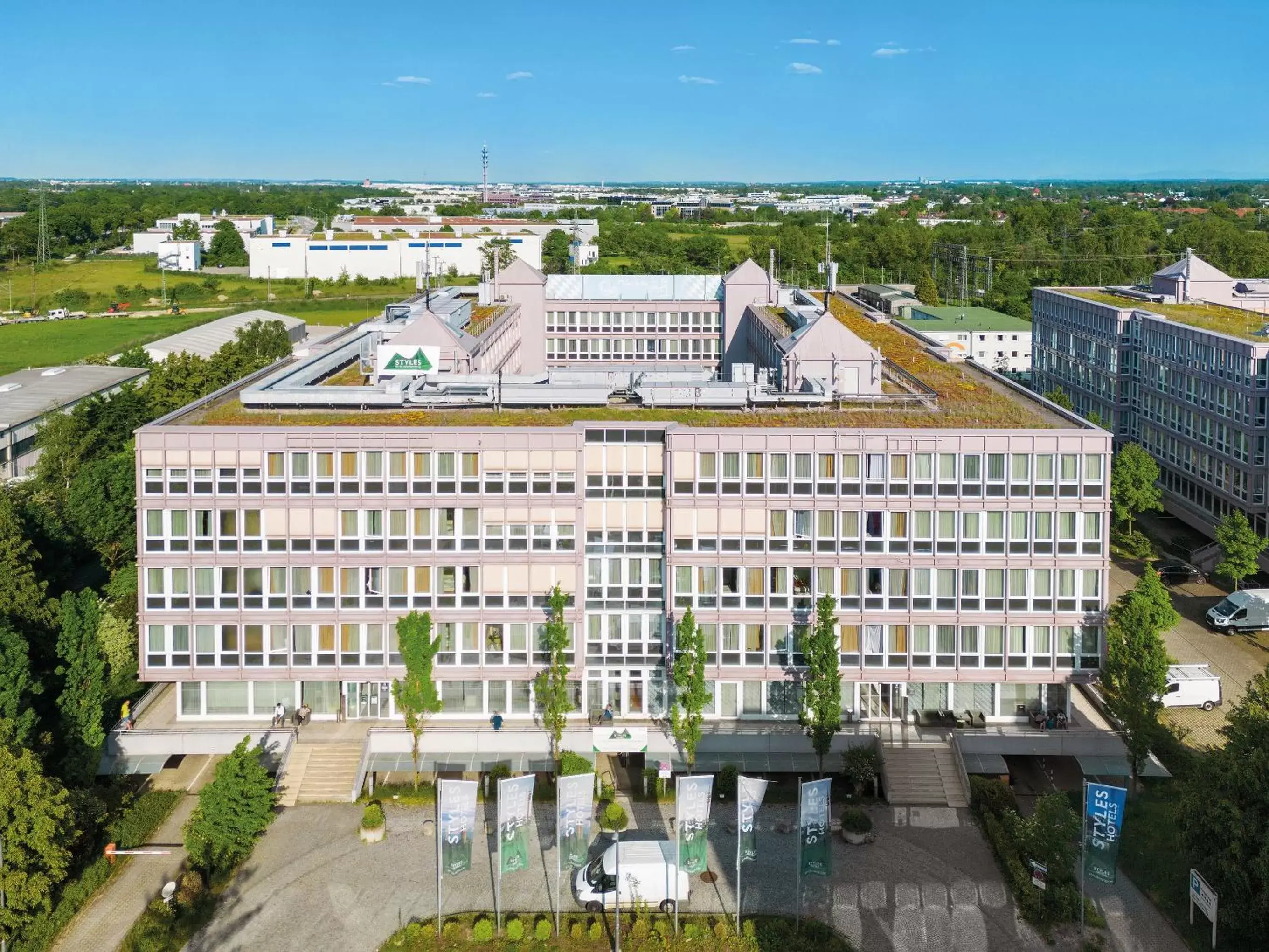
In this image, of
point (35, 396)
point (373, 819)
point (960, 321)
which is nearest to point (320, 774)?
point (373, 819)

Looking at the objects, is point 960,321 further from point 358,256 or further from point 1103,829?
point 358,256

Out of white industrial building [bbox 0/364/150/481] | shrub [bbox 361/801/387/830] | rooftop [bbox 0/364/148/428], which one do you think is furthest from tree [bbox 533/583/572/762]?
rooftop [bbox 0/364/148/428]

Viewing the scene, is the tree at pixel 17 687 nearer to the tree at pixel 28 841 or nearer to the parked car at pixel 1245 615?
the tree at pixel 28 841

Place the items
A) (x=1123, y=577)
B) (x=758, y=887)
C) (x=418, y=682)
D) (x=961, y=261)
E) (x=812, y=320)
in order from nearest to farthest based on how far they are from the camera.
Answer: (x=758, y=887)
(x=418, y=682)
(x=812, y=320)
(x=1123, y=577)
(x=961, y=261)

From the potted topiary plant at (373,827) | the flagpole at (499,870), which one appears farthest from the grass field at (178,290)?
the flagpole at (499,870)

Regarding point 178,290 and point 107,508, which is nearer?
point 107,508

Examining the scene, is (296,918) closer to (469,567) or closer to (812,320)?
(469,567)

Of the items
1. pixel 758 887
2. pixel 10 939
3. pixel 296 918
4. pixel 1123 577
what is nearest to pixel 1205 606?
pixel 1123 577
